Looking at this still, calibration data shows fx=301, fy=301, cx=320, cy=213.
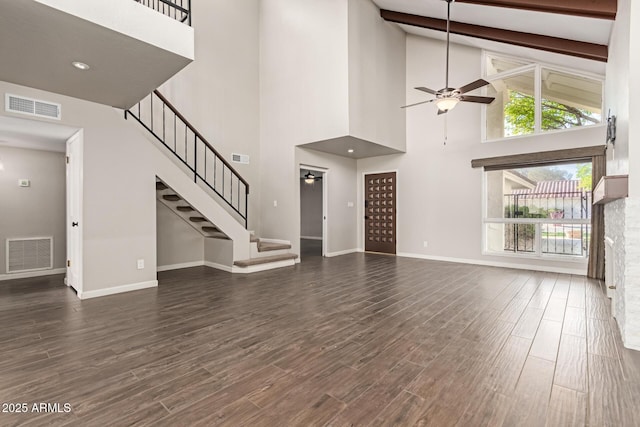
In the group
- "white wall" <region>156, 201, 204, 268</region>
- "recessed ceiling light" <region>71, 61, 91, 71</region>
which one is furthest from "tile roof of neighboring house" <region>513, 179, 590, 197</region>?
"recessed ceiling light" <region>71, 61, 91, 71</region>

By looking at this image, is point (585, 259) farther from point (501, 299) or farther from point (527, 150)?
point (501, 299)

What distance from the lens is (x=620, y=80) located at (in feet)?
9.92

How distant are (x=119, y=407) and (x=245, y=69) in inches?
282

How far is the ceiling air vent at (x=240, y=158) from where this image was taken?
6951 millimetres

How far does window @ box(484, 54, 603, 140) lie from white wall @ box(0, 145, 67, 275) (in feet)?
27.6

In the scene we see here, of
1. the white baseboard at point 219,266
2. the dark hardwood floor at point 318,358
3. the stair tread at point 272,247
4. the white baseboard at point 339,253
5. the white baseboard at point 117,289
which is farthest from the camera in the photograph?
the white baseboard at point 339,253

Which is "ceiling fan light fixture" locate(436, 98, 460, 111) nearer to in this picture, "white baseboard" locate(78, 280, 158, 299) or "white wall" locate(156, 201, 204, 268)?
"white baseboard" locate(78, 280, 158, 299)

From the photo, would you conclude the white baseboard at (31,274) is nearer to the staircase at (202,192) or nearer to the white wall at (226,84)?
the staircase at (202,192)

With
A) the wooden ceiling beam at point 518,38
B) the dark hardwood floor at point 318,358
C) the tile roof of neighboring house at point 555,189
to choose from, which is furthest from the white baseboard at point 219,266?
the wooden ceiling beam at point 518,38

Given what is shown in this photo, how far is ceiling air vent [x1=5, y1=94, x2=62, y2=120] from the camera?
3449mm

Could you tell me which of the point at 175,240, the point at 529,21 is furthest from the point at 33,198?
the point at 529,21

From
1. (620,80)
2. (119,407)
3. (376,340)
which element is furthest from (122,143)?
(620,80)

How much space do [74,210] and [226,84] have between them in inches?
162

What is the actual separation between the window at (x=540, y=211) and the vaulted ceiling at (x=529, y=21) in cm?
211
